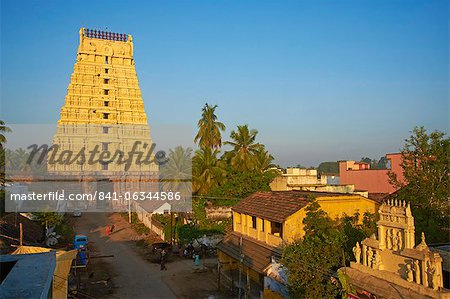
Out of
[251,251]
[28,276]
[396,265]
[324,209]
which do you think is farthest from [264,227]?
[28,276]

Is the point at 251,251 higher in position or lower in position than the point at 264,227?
lower

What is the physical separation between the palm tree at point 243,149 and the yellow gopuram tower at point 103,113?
1572cm

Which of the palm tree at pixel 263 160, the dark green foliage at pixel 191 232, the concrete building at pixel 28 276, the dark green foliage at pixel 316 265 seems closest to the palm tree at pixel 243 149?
the palm tree at pixel 263 160

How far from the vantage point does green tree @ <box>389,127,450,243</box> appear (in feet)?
56.4

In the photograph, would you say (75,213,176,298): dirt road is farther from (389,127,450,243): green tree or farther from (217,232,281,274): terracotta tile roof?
(389,127,450,243): green tree

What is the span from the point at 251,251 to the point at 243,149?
78.6 ft

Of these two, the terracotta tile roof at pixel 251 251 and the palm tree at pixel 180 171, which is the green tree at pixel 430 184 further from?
the palm tree at pixel 180 171

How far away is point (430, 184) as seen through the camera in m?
18.0

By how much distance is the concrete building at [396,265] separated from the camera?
1007 cm

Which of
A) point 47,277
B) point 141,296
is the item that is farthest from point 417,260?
point 141,296

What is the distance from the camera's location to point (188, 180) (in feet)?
137

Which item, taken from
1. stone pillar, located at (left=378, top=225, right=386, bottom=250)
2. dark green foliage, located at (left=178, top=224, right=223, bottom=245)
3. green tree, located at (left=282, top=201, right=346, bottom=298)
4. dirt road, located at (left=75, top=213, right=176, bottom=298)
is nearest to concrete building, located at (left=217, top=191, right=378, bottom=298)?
green tree, located at (left=282, top=201, right=346, bottom=298)

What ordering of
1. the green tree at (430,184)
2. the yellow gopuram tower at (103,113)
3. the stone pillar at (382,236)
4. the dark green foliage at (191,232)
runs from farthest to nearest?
the yellow gopuram tower at (103,113) → the dark green foliage at (191,232) → the green tree at (430,184) → the stone pillar at (382,236)

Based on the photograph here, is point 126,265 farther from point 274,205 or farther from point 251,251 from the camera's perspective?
point 274,205
